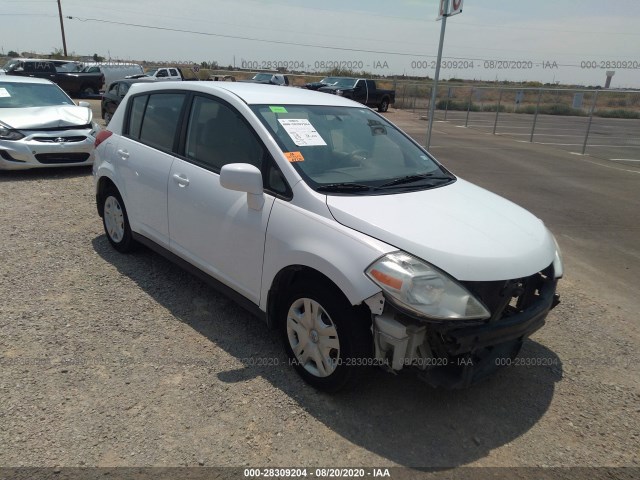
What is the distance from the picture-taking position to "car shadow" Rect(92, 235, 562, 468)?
2551mm

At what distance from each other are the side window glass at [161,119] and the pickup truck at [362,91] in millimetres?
22627

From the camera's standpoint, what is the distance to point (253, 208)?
3.03 m

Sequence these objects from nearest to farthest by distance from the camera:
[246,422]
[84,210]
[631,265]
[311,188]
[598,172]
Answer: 1. [246,422]
2. [311,188]
3. [631,265]
4. [84,210]
5. [598,172]

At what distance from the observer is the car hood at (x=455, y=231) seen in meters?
2.49

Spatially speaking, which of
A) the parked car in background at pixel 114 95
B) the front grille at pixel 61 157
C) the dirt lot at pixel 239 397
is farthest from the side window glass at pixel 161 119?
the parked car in background at pixel 114 95

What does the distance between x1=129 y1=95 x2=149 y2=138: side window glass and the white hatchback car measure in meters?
0.26

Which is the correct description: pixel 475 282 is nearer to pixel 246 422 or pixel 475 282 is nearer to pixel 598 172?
pixel 246 422

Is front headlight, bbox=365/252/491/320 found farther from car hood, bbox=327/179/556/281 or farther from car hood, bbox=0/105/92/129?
car hood, bbox=0/105/92/129

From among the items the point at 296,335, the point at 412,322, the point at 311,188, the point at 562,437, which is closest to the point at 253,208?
the point at 311,188

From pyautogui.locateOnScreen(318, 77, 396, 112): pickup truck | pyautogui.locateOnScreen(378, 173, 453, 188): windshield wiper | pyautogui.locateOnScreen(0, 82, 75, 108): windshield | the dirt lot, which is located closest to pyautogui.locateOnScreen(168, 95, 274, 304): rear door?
the dirt lot

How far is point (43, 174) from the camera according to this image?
836 cm

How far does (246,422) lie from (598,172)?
36.0 ft

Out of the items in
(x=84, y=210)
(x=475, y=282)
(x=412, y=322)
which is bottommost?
(x=84, y=210)

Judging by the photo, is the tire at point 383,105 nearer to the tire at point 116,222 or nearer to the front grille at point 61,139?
the front grille at point 61,139
